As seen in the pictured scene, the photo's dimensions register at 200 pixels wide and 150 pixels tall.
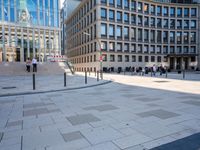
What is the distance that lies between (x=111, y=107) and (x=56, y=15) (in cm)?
3731

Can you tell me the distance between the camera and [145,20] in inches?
1960

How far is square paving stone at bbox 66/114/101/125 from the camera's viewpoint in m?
4.80

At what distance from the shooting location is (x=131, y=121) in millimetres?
4824

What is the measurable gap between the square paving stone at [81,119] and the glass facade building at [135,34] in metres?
37.3

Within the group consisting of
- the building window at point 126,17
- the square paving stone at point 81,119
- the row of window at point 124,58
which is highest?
the building window at point 126,17

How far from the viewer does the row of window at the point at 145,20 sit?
4484cm

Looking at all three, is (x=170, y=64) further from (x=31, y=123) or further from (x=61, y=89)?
(x=31, y=123)

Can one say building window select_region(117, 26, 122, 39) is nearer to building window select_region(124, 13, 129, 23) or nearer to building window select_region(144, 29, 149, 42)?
building window select_region(124, 13, 129, 23)

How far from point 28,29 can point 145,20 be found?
110 ft

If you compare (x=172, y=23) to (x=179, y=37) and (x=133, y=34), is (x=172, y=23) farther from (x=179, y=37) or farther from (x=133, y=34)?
(x=133, y=34)

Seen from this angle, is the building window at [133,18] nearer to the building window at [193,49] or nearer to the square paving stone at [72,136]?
the building window at [193,49]

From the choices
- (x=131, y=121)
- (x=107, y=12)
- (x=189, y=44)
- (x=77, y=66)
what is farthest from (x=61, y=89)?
(x=189, y=44)

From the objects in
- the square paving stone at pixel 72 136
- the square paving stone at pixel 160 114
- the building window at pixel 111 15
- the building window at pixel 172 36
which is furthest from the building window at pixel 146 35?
the square paving stone at pixel 72 136

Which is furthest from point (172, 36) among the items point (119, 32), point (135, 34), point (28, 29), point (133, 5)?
point (28, 29)
